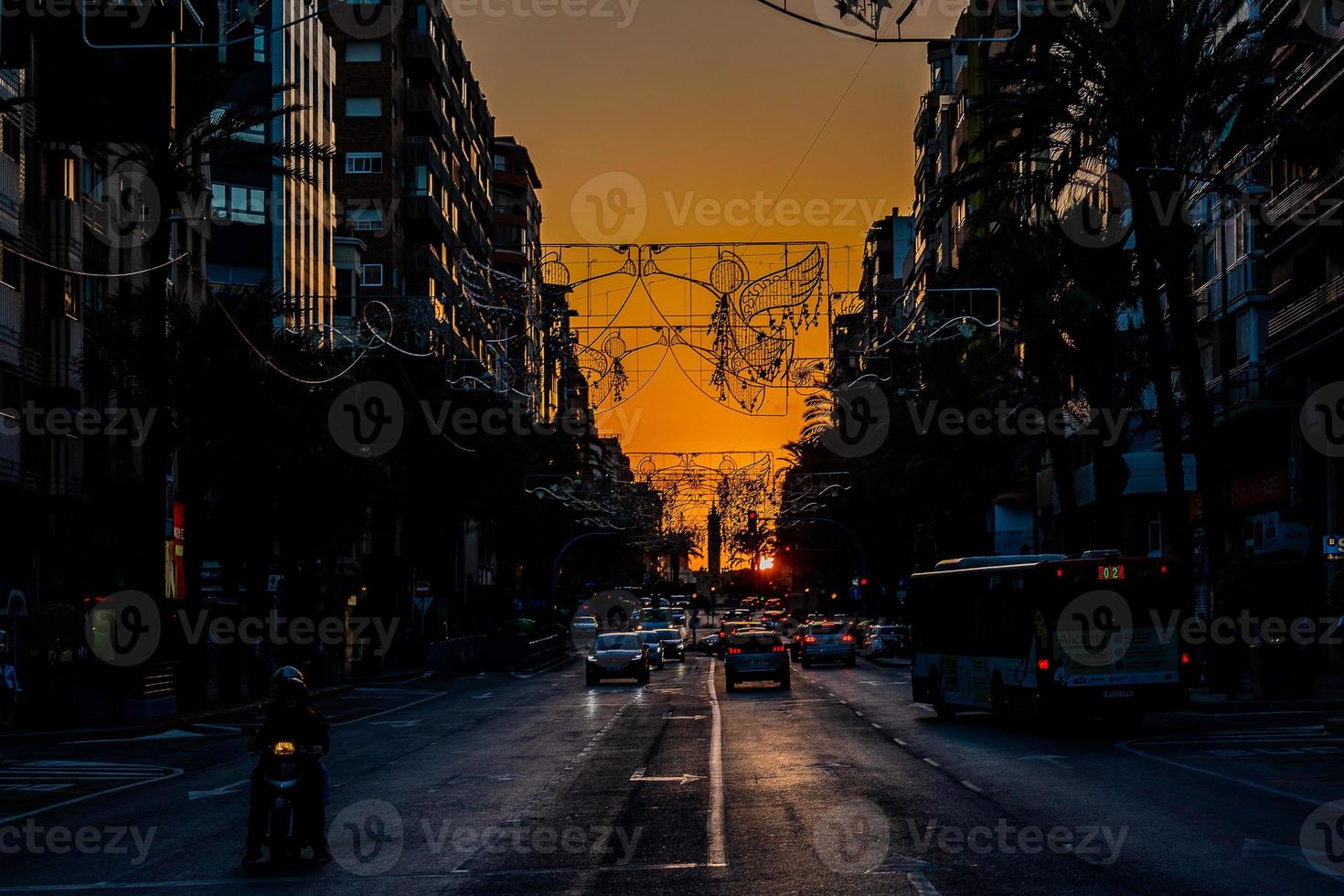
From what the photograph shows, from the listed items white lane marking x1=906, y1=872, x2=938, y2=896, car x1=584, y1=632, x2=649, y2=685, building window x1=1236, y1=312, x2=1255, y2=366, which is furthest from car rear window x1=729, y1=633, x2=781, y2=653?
white lane marking x1=906, y1=872, x2=938, y2=896

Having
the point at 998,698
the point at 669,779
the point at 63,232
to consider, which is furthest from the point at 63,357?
the point at 669,779

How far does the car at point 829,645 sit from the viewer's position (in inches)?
2773

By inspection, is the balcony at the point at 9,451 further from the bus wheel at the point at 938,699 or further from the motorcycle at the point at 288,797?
the motorcycle at the point at 288,797

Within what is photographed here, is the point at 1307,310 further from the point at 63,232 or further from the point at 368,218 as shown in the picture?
the point at 368,218

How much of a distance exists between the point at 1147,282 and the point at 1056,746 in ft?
43.7

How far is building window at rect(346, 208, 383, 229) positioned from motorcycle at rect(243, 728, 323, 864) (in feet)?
284

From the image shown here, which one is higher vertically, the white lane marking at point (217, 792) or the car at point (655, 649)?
the white lane marking at point (217, 792)

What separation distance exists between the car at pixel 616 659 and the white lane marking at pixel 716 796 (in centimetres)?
1831

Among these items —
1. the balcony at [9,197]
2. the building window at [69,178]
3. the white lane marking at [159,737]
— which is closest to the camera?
the white lane marking at [159,737]

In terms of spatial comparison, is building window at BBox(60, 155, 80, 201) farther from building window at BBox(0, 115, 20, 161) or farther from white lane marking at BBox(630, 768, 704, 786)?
white lane marking at BBox(630, 768, 704, 786)

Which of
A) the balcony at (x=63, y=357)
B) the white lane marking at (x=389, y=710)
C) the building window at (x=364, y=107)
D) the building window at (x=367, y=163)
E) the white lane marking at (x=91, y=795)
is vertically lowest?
the white lane marking at (x=389, y=710)

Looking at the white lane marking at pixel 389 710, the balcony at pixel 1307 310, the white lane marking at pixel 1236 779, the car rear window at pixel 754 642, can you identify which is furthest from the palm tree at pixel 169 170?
the balcony at pixel 1307 310

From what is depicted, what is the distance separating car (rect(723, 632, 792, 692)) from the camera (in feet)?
163

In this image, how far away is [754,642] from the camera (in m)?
50.7
